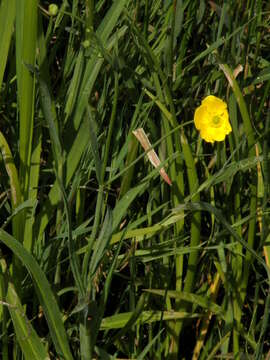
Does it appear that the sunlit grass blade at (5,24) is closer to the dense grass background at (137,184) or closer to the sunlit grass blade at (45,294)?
the dense grass background at (137,184)

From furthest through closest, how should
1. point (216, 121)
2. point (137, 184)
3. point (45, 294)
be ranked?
point (137, 184)
point (216, 121)
point (45, 294)

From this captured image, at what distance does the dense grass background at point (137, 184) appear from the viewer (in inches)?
43.6

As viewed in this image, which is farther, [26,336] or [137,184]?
[137,184]

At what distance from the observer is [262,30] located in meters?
1.48

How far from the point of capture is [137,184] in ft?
3.94

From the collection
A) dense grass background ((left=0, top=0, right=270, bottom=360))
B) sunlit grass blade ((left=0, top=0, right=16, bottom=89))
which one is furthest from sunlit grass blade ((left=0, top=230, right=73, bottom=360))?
sunlit grass blade ((left=0, top=0, right=16, bottom=89))

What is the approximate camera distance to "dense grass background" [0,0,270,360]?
1106 mm

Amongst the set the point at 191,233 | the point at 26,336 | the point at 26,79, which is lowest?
the point at 26,336

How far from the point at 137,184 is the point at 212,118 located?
0.63ft

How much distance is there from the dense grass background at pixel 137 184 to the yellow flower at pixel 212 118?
0.07 feet

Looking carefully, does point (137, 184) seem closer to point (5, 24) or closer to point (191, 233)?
point (191, 233)

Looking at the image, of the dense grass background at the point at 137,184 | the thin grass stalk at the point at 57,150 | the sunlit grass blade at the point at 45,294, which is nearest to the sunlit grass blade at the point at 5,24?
the dense grass background at the point at 137,184

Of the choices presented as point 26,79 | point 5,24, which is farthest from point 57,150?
point 5,24

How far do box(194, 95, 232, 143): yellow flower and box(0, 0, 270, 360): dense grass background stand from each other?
0.9 inches
